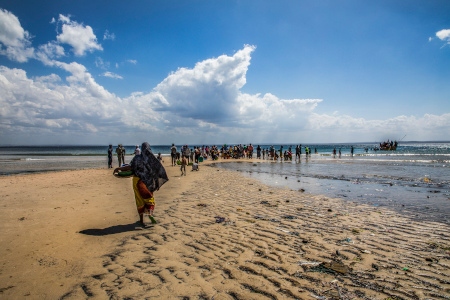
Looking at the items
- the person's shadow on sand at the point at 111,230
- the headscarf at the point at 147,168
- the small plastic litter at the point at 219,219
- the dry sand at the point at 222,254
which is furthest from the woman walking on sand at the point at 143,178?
→ the small plastic litter at the point at 219,219

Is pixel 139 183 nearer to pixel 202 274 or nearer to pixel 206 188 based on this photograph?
pixel 202 274

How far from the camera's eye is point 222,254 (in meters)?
4.95

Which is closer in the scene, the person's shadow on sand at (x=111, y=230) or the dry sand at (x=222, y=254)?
the dry sand at (x=222, y=254)

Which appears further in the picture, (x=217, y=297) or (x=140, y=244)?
(x=140, y=244)

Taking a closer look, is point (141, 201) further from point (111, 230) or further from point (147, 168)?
point (111, 230)

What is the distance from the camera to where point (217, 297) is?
11.6 ft

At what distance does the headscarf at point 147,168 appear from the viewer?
6520 millimetres

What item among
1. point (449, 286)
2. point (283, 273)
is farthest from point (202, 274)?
point (449, 286)

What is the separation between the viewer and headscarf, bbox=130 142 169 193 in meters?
6.52

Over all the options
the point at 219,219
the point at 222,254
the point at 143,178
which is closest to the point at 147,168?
the point at 143,178

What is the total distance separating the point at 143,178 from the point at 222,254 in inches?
121

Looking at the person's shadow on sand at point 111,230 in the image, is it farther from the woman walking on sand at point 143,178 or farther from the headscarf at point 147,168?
the headscarf at point 147,168

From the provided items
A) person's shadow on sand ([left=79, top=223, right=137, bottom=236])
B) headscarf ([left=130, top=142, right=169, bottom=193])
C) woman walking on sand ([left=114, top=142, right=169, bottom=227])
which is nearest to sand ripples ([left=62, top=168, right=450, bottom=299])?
person's shadow on sand ([left=79, top=223, right=137, bottom=236])

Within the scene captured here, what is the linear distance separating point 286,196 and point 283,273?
6979mm
